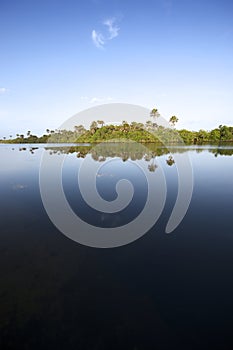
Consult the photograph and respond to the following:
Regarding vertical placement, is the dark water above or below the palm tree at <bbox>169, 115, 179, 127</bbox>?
below

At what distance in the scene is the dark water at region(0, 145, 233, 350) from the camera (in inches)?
119

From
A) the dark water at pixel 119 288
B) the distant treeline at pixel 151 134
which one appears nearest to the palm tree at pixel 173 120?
the distant treeline at pixel 151 134

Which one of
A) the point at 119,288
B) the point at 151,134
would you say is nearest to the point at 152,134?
the point at 151,134

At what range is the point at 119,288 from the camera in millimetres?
3957

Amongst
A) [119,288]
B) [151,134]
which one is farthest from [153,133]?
[119,288]

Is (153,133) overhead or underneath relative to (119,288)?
overhead

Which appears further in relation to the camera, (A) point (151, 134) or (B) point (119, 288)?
(A) point (151, 134)

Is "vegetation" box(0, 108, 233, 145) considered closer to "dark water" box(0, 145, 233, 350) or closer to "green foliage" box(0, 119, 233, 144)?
"green foliage" box(0, 119, 233, 144)

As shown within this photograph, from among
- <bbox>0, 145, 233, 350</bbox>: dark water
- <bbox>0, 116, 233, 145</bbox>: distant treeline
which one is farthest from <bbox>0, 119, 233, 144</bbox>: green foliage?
<bbox>0, 145, 233, 350</bbox>: dark water

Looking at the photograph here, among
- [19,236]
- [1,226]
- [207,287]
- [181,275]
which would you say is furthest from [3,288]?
[207,287]

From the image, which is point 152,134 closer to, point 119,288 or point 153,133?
point 153,133

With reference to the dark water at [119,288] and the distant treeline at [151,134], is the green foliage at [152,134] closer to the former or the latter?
the distant treeline at [151,134]

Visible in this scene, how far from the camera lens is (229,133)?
81.7 m

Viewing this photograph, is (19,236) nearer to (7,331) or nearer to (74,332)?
(7,331)
